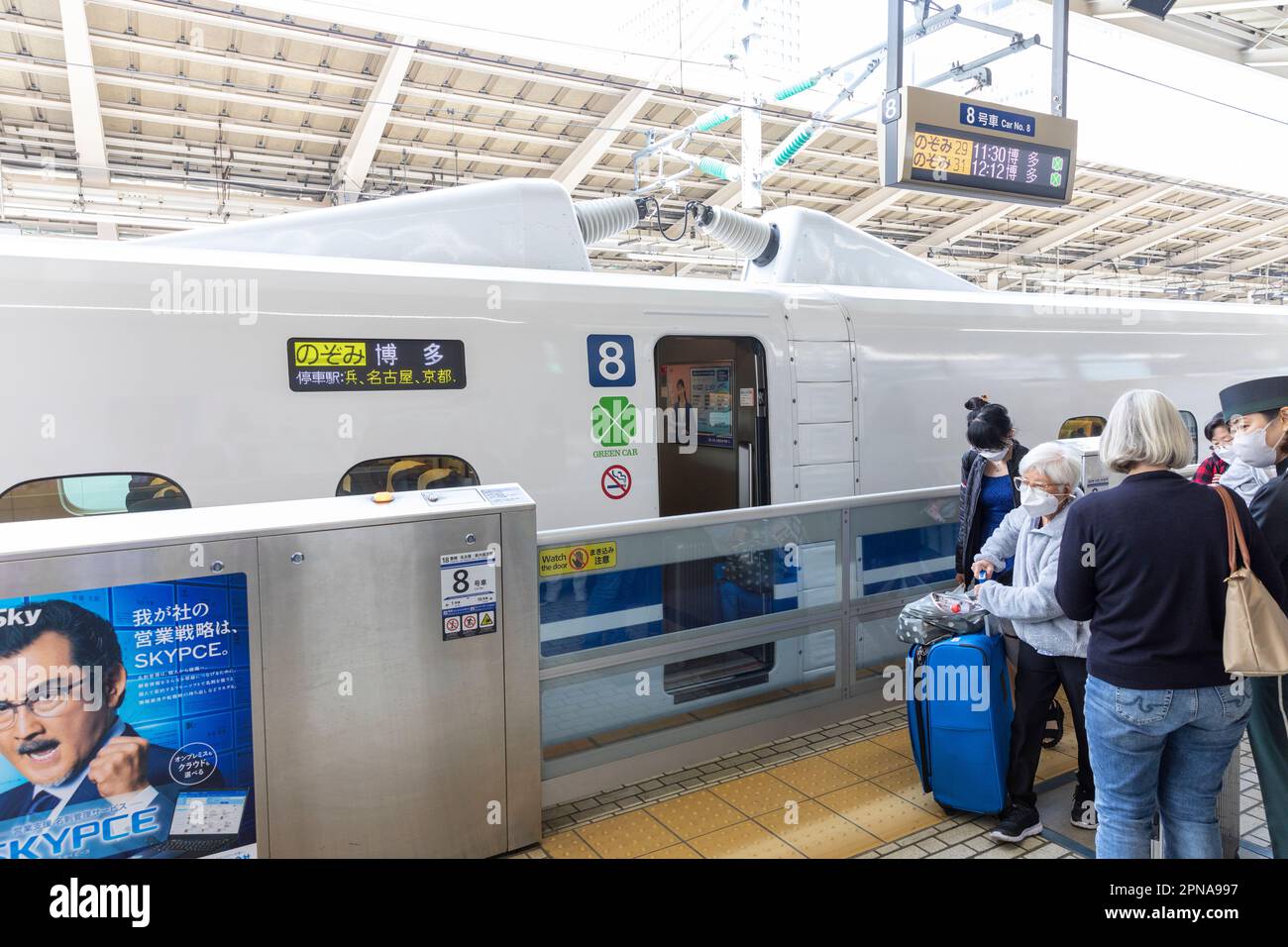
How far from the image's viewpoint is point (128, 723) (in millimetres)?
2828

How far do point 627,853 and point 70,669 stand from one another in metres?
2.11

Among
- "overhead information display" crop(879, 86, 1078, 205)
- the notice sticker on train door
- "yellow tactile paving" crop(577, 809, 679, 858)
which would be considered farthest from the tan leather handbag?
"overhead information display" crop(879, 86, 1078, 205)

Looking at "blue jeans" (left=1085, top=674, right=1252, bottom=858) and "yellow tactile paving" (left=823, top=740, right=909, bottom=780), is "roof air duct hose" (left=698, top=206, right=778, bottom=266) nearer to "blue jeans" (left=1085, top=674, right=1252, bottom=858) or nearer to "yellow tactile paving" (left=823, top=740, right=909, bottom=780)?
"yellow tactile paving" (left=823, top=740, right=909, bottom=780)

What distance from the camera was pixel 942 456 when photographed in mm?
6531

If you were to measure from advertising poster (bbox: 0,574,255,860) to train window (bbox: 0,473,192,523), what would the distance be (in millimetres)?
1192

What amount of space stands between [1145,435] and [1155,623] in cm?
54

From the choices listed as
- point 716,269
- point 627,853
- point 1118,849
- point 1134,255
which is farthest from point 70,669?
point 1134,255

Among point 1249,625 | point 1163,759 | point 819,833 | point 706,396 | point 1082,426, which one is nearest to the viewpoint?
point 1249,625

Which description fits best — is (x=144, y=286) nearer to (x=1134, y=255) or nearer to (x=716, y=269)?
(x=716, y=269)

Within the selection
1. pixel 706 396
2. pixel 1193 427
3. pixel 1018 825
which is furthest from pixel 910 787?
pixel 1193 427

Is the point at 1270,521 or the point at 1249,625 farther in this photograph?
the point at 1270,521

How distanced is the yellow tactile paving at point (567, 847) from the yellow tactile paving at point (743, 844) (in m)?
0.43

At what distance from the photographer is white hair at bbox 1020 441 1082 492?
3.52 meters

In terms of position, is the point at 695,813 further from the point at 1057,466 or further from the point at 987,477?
the point at 987,477
